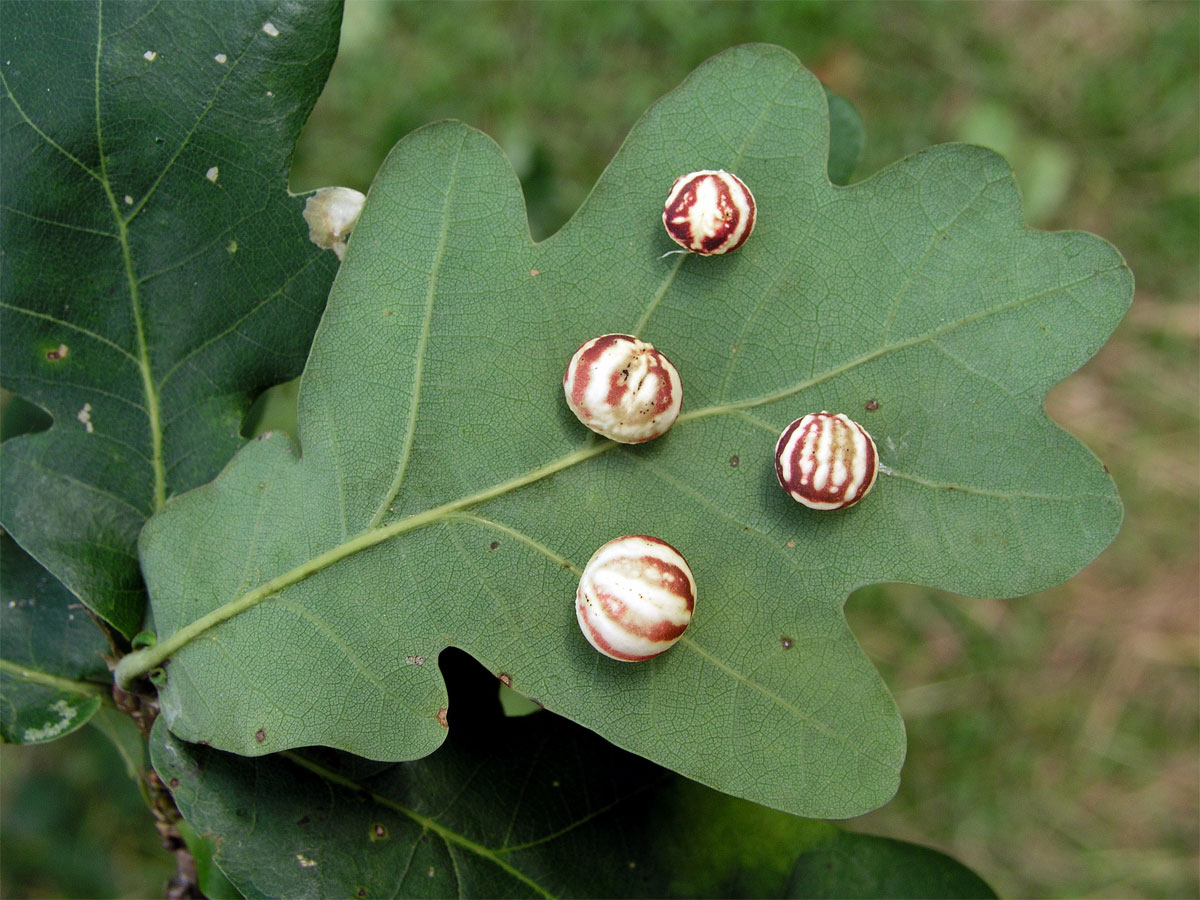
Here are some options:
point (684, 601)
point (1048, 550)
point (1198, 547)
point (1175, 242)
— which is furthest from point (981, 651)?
point (684, 601)

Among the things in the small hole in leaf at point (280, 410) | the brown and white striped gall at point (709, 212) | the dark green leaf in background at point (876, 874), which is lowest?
the small hole in leaf at point (280, 410)

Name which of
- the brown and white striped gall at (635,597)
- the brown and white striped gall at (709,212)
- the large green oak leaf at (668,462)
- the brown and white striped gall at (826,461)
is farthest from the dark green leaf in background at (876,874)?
the brown and white striped gall at (709,212)

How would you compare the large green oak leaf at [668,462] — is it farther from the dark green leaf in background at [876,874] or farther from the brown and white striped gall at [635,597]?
the dark green leaf in background at [876,874]

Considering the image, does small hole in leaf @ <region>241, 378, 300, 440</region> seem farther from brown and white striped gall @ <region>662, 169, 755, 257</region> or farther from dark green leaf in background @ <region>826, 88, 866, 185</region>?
dark green leaf in background @ <region>826, 88, 866, 185</region>

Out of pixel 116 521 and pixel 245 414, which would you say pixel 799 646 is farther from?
pixel 116 521

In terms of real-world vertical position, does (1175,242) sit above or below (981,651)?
above

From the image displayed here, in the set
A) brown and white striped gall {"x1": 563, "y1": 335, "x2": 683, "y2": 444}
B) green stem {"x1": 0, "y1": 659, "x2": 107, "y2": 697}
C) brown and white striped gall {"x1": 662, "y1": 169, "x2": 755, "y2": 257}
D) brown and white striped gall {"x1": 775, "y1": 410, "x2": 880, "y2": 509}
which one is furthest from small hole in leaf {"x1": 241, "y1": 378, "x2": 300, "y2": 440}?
brown and white striped gall {"x1": 775, "y1": 410, "x2": 880, "y2": 509}

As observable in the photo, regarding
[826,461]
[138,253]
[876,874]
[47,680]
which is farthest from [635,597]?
[47,680]
